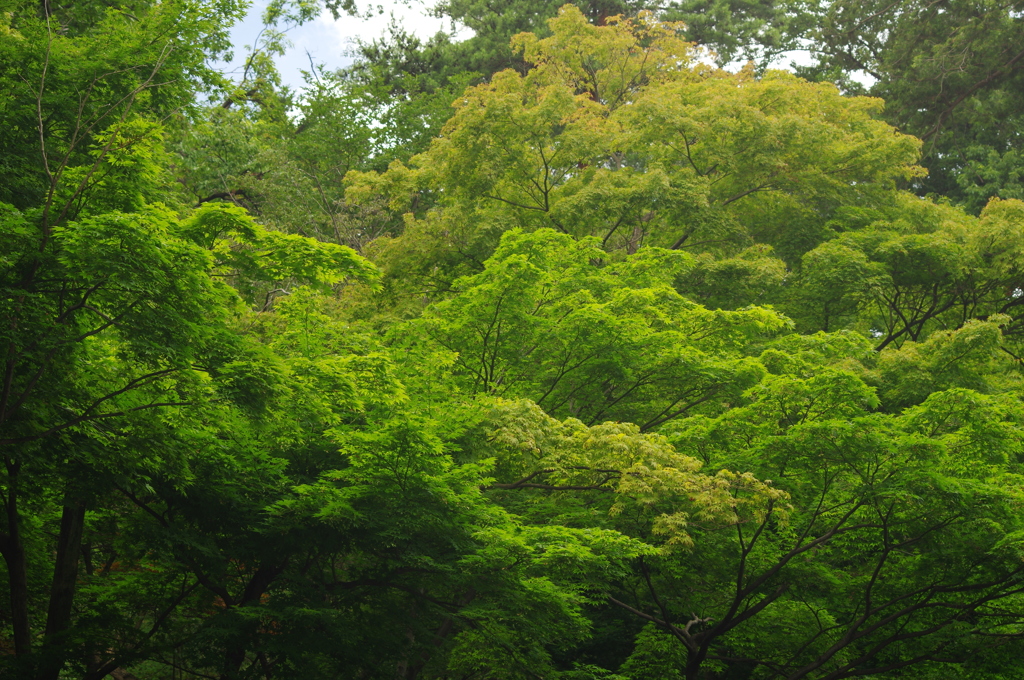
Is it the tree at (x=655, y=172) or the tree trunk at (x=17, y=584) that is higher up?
the tree at (x=655, y=172)

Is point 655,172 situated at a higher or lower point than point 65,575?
higher

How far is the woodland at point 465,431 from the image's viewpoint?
29.5 ft

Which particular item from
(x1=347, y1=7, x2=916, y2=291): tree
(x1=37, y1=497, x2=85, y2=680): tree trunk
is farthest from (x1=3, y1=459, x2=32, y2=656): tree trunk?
(x1=347, y1=7, x2=916, y2=291): tree

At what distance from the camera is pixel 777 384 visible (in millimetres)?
11328

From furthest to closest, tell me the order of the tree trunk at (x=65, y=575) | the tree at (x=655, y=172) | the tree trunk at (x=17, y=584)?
the tree at (x=655, y=172) → the tree trunk at (x=65, y=575) → the tree trunk at (x=17, y=584)

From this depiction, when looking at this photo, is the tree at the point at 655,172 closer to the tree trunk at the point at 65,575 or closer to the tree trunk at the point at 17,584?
the tree trunk at the point at 65,575

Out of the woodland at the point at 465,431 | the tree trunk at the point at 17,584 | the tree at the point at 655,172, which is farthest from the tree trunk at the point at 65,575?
the tree at the point at 655,172

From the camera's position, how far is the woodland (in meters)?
8.98

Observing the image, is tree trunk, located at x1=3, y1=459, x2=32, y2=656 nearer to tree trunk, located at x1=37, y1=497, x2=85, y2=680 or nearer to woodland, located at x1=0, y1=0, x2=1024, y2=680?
woodland, located at x1=0, y1=0, x2=1024, y2=680

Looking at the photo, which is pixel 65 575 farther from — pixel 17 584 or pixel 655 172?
pixel 655 172

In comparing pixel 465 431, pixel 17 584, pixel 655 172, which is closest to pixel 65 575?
pixel 17 584

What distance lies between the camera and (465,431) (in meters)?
11.2

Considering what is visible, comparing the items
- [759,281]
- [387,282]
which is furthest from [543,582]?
[387,282]

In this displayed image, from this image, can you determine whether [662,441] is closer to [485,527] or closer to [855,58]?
[485,527]
